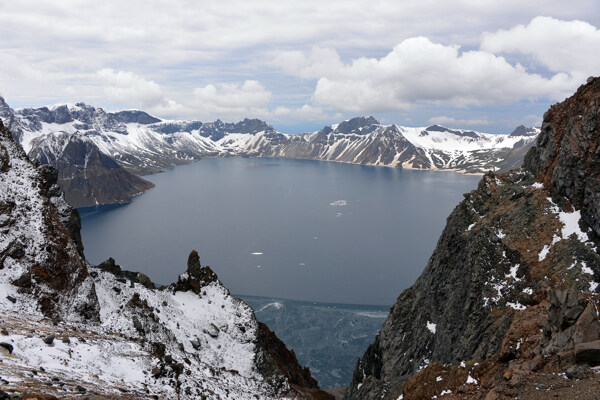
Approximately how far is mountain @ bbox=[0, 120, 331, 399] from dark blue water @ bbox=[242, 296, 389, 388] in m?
20.8

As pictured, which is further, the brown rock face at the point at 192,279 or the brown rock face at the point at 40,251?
the brown rock face at the point at 192,279

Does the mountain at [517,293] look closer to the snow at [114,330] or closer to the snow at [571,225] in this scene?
the snow at [571,225]

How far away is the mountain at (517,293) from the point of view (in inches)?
632

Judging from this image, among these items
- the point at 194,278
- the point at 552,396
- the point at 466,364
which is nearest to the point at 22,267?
the point at 194,278

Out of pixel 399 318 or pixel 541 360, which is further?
pixel 399 318

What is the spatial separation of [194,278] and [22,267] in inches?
973

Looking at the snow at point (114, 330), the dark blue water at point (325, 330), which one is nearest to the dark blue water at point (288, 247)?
the dark blue water at point (325, 330)

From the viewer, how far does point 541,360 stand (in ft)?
53.5

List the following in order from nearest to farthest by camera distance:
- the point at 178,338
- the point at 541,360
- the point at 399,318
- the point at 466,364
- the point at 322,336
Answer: the point at 541,360
the point at 466,364
the point at 178,338
the point at 399,318
the point at 322,336

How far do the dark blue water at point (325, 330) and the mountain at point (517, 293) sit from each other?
2345 cm

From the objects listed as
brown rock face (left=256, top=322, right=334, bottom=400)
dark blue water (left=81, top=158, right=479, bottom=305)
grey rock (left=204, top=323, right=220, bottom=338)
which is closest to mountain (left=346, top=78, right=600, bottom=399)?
brown rock face (left=256, top=322, right=334, bottom=400)

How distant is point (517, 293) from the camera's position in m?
30.8

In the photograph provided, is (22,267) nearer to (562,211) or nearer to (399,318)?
(399,318)

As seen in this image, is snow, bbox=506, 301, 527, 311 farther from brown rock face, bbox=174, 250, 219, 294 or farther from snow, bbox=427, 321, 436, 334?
brown rock face, bbox=174, 250, 219, 294
